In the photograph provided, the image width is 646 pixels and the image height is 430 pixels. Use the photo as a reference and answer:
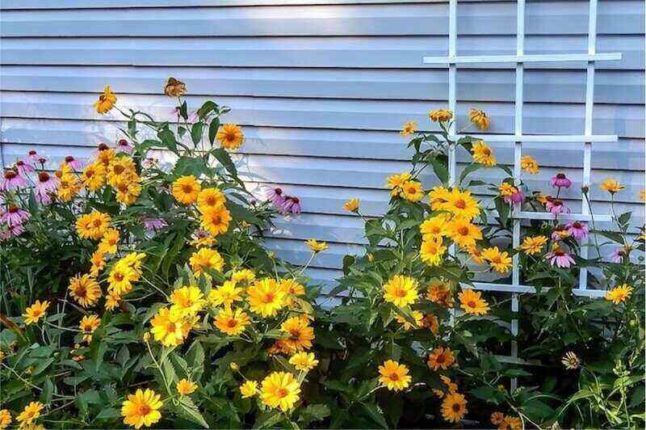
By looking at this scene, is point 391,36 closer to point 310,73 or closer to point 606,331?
point 310,73

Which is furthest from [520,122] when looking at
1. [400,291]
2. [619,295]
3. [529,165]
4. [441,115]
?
[400,291]

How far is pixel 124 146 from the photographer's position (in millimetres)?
2537

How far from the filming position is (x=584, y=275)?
86.2 inches

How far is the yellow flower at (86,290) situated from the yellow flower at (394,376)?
769mm

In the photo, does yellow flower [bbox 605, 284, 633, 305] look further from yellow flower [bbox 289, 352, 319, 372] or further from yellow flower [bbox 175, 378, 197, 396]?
yellow flower [bbox 175, 378, 197, 396]

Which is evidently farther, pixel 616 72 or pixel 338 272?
pixel 338 272

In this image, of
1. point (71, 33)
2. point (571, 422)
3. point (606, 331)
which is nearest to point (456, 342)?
point (571, 422)

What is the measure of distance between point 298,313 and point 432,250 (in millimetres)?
337

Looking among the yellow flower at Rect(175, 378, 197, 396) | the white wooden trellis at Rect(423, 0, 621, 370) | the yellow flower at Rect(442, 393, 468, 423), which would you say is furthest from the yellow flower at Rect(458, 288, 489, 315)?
the yellow flower at Rect(175, 378, 197, 396)

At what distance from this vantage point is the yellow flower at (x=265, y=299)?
4.94 feet

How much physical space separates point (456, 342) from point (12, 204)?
1.41 m

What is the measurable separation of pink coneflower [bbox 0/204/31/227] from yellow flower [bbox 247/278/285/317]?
1031mm

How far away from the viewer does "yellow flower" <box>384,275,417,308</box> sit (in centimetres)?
158

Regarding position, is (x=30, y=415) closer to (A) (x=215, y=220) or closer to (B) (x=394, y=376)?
(A) (x=215, y=220)
